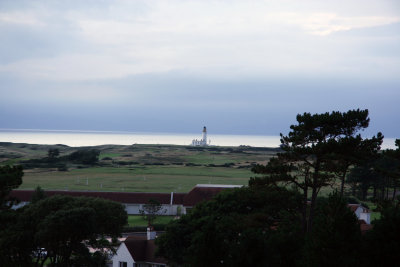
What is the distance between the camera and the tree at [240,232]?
21.1m

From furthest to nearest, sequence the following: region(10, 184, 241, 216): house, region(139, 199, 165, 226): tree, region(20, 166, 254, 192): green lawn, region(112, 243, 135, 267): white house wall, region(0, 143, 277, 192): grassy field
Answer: region(0, 143, 277, 192): grassy field → region(20, 166, 254, 192): green lawn → region(10, 184, 241, 216): house → region(139, 199, 165, 226): tree → region(112, 243, 135, 267): white house wall

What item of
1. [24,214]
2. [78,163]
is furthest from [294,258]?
[78,163]

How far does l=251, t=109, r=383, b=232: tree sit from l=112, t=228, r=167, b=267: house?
1023cm

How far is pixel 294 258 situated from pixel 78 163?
114 metres

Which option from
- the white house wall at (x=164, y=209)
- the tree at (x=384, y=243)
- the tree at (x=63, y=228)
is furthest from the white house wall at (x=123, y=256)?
the white house wall at (x=164, y=209)

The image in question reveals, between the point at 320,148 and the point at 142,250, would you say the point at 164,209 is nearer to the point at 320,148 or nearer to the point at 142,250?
the point at 142,250

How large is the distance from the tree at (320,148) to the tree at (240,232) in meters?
1.64

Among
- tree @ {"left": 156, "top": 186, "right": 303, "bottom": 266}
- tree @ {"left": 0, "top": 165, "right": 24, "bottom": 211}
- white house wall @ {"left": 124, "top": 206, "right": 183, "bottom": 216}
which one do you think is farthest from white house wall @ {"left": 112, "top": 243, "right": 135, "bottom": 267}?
white house wall @ {"left": 124, "top": 206, "right": 183, "bottom": 216}

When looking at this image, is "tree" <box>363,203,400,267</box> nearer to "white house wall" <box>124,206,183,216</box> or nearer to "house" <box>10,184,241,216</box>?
"house" <box>10,184,241,216</box>

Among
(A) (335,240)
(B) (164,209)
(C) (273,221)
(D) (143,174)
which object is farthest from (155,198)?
(D) (143,174)

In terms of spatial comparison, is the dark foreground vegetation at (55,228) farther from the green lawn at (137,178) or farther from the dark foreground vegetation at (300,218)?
the green lawn at (137,178)

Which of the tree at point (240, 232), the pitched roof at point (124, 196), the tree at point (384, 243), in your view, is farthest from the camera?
the pitched roof at point (124, 196)

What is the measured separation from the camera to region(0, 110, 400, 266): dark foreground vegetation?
19.8 m

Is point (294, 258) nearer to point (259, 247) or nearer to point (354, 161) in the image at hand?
point (259, 247)
